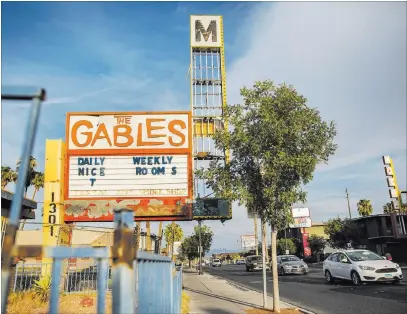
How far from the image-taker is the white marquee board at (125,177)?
43.3 feet

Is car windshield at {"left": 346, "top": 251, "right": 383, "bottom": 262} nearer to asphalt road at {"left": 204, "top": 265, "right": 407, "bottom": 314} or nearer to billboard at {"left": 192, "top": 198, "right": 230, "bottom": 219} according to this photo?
asphalt road at {"left": 204, "top": 265, "right": 407, "bottom": 314}

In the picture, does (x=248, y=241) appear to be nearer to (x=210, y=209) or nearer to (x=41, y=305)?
(x=210, y=209)

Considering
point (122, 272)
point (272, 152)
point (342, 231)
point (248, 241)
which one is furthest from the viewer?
point (342, 231)

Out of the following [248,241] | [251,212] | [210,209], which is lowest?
[251,212]

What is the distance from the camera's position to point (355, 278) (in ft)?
53.2

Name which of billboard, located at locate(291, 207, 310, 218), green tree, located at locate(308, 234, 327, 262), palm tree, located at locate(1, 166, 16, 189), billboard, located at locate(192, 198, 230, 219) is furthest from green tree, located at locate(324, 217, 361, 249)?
billboard, located at locate(192, 198, 230, 219)

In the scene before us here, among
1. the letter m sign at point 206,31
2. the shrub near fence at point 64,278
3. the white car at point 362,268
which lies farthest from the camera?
the letter m sign at point 206,31

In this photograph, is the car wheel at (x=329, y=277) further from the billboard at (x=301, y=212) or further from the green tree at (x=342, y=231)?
the billboard at (x=301, y=212)

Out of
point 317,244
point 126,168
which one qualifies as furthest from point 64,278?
point 317,244

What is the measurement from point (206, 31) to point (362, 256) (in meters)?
16.2

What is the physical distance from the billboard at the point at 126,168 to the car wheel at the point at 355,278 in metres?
7.85

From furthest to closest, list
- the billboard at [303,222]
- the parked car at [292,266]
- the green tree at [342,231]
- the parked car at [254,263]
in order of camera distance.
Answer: the billboard at [303,222] → the green tree at [342,231] → the parked car at [254,263] → the parked car at [292,266]

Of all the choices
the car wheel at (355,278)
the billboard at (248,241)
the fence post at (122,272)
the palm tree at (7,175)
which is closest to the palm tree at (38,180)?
the palm tree at (7,175)

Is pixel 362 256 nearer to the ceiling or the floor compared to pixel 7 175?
nearer to the floor
